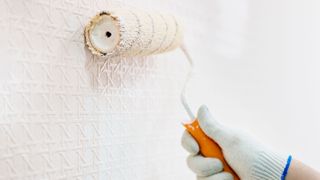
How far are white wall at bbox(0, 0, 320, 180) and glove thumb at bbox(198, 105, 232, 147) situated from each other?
0.18m

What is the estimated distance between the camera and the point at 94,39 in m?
0.84

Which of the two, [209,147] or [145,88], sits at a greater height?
[145,88]

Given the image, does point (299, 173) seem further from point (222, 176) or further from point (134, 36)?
point (134, 36)

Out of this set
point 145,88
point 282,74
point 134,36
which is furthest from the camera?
point 282,74

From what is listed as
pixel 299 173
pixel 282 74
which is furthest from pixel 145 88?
pixel 282 74

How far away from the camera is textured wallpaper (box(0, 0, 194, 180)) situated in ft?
2.40

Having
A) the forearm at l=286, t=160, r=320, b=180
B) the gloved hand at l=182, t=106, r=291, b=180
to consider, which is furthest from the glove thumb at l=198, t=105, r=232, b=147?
the forearm at l=286, t=160, r=320, b=180

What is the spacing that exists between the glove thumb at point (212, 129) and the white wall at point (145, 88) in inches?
7.1

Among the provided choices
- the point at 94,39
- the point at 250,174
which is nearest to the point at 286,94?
the point at 250,174

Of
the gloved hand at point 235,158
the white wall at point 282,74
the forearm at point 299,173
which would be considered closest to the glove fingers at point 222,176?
the gloved hand at point 235,158

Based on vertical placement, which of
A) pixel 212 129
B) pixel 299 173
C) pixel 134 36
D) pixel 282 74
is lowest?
pixel 299 173

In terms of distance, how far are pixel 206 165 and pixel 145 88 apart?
10.1 inches

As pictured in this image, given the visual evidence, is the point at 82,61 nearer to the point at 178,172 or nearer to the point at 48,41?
the point at 48,41

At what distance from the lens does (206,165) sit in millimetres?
850
